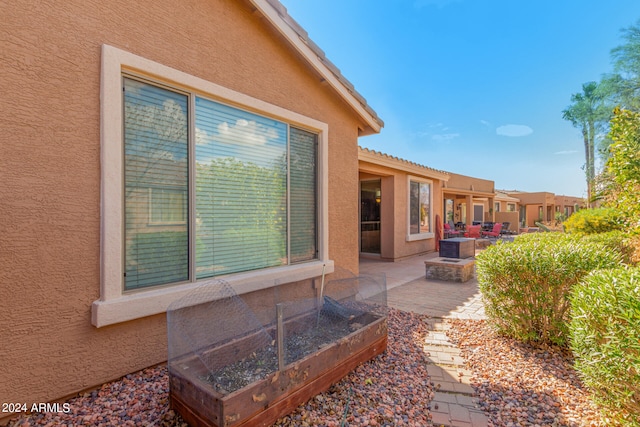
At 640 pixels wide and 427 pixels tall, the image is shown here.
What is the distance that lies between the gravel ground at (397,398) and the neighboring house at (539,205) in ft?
103

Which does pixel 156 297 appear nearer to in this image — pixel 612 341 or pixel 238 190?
pixel 238 190

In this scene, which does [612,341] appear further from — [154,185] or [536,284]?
[154,185]

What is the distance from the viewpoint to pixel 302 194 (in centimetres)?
514

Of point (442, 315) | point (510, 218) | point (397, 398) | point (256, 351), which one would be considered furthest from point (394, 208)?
point (510, 218)

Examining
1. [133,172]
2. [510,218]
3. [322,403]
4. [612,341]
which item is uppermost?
[133,172]

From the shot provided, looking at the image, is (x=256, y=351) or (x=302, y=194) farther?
(x=302, y=194)

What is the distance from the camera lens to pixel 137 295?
3096mm

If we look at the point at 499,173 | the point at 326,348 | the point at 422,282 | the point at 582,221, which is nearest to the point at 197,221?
the point at 326,348

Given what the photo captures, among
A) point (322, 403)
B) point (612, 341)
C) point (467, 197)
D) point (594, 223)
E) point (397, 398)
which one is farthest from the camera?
point (467, 197)

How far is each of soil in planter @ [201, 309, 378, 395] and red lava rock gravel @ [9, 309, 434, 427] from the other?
401mm

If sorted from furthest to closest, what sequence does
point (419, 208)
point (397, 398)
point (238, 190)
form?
point (419, 208) → point (238, 190) → point (397, 398)

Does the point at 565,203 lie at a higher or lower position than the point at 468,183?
lower

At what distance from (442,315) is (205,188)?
4.71m

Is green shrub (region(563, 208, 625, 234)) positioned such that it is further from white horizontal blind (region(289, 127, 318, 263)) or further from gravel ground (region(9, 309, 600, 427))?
white horizontal blind (region(289, 127, 318, 263))
